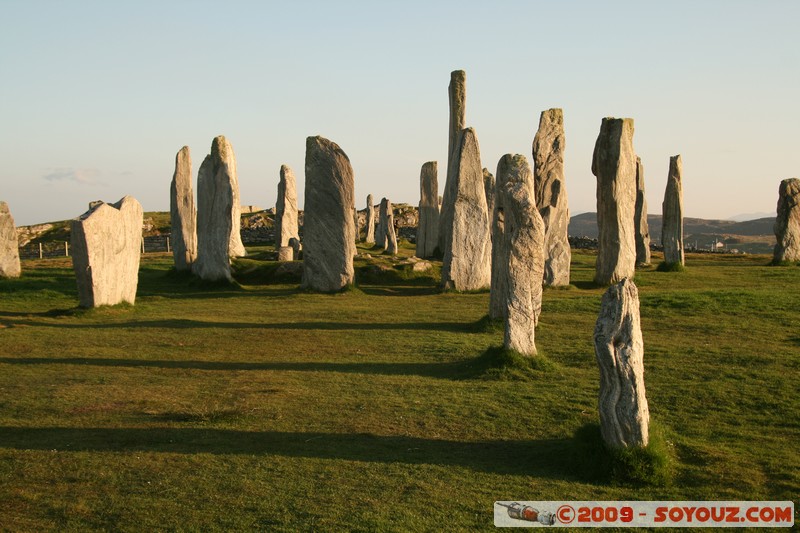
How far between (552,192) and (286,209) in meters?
15.1

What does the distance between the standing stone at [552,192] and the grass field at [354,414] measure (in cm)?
371

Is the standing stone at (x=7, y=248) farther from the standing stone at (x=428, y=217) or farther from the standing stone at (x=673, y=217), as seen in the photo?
the standing stone at (x=673, y=217)

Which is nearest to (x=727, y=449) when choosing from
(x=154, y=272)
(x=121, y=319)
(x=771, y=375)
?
(x=771, y=375)

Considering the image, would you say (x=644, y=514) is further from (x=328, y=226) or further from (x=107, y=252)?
(x=328, y=226)

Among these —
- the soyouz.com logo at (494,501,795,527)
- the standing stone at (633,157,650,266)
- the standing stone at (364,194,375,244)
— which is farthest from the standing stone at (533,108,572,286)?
the standing stone at (364,194,375,244)

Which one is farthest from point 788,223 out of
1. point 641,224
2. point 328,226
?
point 328,226

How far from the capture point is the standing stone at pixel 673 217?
27375 mm

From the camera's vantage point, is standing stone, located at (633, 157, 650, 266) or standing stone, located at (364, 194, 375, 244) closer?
standing stone, located at (633, 157, 650, 266)

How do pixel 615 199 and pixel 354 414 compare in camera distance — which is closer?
pixel 354 414

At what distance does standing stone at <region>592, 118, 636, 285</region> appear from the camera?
900 inches

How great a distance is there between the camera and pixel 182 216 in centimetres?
2662

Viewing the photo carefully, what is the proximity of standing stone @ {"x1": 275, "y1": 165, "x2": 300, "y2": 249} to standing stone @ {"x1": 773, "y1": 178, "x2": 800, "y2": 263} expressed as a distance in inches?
738

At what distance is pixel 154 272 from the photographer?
2792cm

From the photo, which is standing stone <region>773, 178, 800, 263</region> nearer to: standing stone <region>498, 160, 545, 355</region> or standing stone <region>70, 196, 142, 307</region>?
standing stone <region>498, 160, 545, 355</region>
